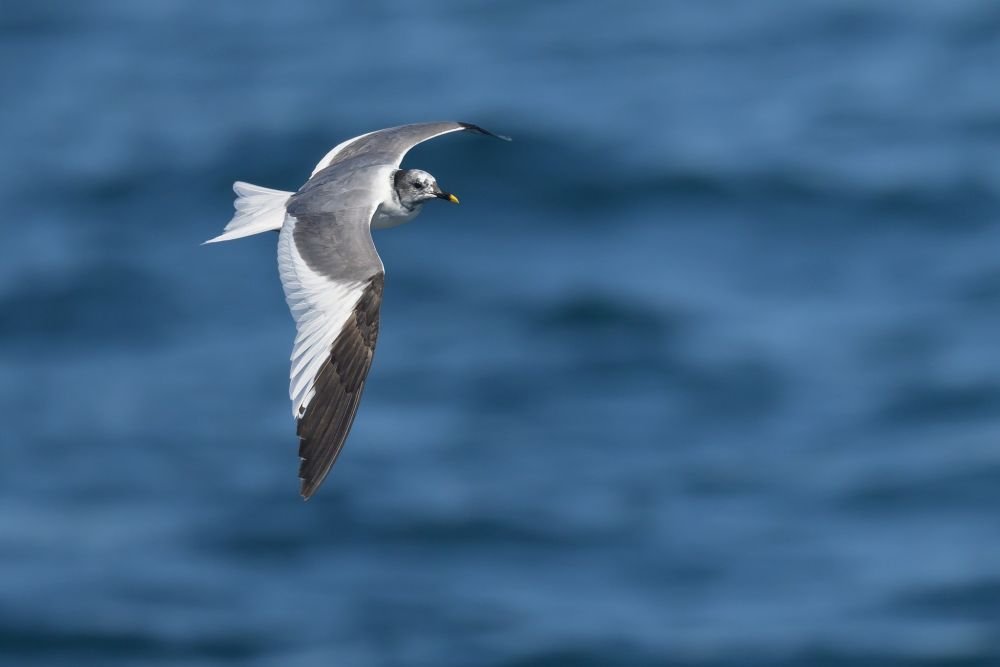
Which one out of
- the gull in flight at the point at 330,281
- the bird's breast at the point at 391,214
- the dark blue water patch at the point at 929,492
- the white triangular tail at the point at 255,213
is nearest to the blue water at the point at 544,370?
the dark blue water patch at the point at 929,492

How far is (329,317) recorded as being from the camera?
7.91m

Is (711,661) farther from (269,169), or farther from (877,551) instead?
(269,169)

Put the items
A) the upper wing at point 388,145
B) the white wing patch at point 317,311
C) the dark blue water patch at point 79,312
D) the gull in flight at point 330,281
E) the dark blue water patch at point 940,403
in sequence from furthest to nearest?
the dark blue water patch at point 79,312 → the dark blue water patch at point 940,403 → the upper wing at point 388,145 → the white wing patch at point 317,311 → the gull in flight at point 330,281

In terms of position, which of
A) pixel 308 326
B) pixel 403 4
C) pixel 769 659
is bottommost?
pixel 308 326

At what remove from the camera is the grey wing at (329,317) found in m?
7.69

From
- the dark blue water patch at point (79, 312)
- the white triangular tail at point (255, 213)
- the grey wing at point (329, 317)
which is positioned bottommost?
the grey wing at point (329, 317)

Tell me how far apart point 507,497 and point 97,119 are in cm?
1382

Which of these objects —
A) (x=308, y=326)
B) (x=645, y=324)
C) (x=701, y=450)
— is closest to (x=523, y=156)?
(x=645, y=324)

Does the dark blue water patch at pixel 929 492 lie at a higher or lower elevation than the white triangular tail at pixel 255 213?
higher

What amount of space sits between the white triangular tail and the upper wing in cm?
37

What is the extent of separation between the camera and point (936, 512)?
24000mm

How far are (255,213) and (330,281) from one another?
0.86 m

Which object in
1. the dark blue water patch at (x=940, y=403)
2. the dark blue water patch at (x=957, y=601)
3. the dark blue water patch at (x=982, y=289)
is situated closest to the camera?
the dark blue water patch at (x=957, y=601)

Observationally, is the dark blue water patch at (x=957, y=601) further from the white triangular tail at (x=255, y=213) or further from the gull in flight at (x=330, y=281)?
the white triangular tail at (x=255, y=213)
